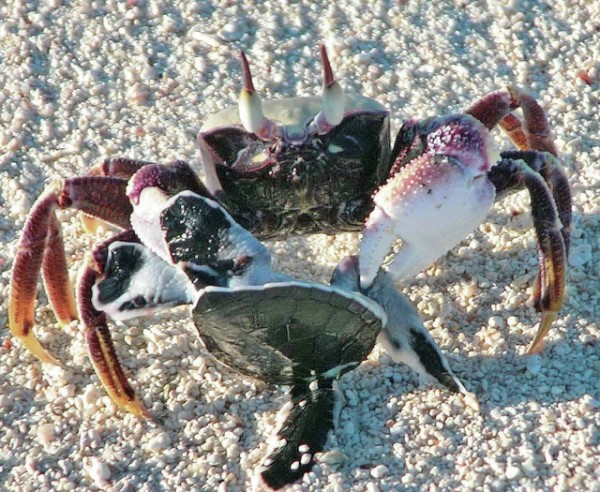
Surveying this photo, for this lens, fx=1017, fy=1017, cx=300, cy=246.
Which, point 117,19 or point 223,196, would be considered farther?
point 117,19

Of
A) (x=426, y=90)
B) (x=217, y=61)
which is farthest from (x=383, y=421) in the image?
(x=217, y=61)

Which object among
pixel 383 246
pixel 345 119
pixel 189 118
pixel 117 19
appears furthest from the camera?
pixel 117 19

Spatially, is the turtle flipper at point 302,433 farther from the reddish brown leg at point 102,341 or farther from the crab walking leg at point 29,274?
the crab walking leg at point 29,274

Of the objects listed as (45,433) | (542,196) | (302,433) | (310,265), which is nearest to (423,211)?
(542,196)

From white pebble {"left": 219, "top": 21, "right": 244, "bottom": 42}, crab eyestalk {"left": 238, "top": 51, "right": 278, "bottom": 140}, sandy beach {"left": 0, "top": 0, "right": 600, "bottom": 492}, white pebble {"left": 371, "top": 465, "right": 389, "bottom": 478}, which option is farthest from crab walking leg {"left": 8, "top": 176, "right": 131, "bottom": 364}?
white pebble {"left": 219, "top": 21, "right": 244, "bottom": 42}

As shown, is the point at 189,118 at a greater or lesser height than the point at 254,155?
lesser

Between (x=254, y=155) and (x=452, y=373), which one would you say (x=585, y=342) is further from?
(x=254, y=155)
